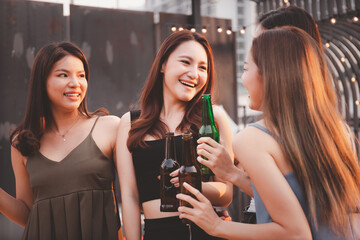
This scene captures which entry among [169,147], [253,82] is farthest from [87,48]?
[253,82]

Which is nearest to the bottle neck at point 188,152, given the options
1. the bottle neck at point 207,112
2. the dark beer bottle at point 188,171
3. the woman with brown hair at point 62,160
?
the dark beer bottle at point 188,171

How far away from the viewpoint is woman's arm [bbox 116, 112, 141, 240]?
178cm

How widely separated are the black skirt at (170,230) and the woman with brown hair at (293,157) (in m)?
0.45

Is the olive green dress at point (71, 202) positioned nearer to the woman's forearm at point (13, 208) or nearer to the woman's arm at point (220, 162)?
the woman's forearm at point (13, 208)

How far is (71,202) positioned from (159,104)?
658mm

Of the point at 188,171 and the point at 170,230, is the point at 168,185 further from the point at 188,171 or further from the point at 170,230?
the point at 170,230

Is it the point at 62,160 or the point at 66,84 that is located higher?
the point at 66,84

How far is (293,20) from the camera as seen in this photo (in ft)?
6.31

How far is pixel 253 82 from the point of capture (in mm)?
1324

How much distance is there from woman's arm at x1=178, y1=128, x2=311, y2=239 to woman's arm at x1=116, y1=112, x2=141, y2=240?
0.61 metres

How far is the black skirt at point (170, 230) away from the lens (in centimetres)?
170

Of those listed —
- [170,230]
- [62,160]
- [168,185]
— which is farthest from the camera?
[62,160]

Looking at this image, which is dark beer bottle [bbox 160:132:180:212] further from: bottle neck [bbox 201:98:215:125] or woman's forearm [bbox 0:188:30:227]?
woman's forearm [bbox 0:188:30:227]

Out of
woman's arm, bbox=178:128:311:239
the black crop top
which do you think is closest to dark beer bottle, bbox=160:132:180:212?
woman's arm, bbox=178:128:311:239
